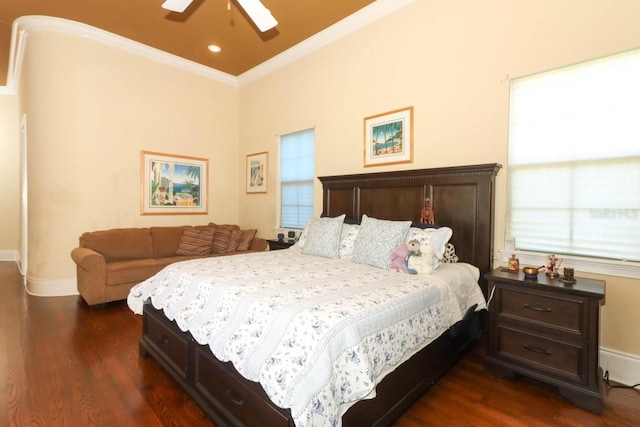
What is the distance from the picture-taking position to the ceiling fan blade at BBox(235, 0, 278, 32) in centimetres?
211

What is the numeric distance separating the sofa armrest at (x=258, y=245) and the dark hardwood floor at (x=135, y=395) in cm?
220

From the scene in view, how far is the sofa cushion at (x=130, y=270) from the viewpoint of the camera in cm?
359

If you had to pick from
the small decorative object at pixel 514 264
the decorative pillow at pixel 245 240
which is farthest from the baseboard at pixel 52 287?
the small decorative object at pixel 514 264

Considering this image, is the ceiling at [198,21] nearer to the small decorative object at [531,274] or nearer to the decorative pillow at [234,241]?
the decorative pillow at [234,241]

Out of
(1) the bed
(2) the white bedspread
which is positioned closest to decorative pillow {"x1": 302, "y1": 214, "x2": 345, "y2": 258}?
(1) the bed

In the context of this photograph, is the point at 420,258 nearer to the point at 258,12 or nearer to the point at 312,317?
the point at 312,317

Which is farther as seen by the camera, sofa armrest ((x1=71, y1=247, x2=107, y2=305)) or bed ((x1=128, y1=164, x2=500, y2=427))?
sofa armrest ((x1=71, y1=247, x2=107, y2=305))

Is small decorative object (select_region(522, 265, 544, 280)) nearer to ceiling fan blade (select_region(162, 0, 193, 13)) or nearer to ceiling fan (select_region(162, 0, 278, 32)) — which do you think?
ceiling fan (select_region(162, 0, 278, 32))

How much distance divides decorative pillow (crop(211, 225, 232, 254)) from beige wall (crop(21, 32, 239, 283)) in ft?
2.57

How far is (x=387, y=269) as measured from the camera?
95.4 inches

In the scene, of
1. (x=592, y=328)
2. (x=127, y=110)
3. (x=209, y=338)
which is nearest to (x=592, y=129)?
(x=592, y=328)

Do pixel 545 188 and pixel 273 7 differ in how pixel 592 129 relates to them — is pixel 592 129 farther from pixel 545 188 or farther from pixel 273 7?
pixel 273 7

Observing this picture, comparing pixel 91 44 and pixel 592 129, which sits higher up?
pixel 91 44

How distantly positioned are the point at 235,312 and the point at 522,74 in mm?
2823
